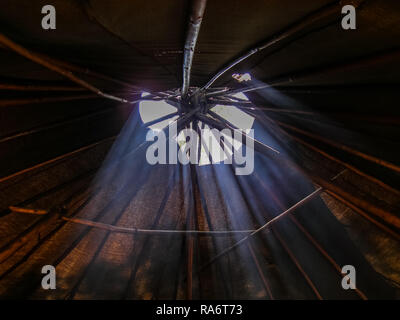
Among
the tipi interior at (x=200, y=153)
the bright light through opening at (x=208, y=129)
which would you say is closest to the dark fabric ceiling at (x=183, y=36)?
the tipi interior at (x=200, y=153)

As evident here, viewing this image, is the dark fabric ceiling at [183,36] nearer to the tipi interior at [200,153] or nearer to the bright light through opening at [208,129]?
the tipi interior at [200,153]

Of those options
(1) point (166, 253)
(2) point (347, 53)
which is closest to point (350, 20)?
(2) point (347, 53)

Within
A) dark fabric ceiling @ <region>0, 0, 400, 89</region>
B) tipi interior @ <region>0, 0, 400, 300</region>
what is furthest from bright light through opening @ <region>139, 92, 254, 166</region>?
dark fabric ceiling @ <region>0, 0, 400, 89</region>

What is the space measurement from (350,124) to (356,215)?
5.21 ft

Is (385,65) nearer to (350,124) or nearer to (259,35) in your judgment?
(350,124)

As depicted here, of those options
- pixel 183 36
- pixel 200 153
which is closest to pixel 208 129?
pixel 200 153

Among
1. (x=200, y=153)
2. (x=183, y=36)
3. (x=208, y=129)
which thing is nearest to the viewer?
(x=183, y=36)

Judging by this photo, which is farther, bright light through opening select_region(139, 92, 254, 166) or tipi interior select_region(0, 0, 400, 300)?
bright light through opening select_region(139, 92, 254, 166)

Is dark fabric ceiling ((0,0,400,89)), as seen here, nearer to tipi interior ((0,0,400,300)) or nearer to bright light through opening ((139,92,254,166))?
tipi interior ((0,0,400,300))

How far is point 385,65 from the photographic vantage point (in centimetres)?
251

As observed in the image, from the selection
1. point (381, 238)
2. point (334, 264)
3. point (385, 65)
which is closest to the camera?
point (385, 65)

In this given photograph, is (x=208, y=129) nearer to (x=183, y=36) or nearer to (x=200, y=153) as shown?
(x=200, y=153)

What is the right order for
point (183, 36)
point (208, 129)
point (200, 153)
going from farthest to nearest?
point (208, 129) → point (200, 153) → point (183, 36)

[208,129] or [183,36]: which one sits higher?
[208,129]
